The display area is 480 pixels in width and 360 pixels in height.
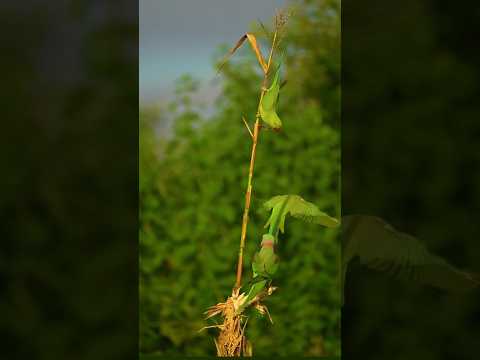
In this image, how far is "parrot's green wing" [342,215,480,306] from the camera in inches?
62.0

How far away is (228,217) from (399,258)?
76.0 inches

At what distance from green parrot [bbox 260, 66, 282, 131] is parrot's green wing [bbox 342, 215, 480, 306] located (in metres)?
0.79

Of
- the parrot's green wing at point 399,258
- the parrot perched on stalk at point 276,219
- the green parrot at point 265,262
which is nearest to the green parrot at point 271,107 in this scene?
the parrot perched on stalk at point 276,219

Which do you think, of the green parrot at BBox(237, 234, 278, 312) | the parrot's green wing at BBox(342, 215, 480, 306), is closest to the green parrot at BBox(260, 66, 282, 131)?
the green parrot at BBox(237, 234, 278, 312)

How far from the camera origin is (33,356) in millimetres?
1570

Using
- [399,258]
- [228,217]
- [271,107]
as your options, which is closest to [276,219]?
[271,107]

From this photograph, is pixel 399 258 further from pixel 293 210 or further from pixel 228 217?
pixel 228 217

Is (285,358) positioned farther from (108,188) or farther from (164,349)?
(108,188)

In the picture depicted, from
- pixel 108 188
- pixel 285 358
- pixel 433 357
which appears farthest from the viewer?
pixel 285 358

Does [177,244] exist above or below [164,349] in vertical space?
above

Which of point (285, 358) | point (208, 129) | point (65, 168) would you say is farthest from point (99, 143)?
point (285, 358)

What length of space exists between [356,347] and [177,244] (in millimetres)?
2020

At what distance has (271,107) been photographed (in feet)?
8.00

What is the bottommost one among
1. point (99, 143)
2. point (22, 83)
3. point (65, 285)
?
point (65, 285)
